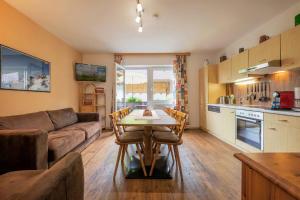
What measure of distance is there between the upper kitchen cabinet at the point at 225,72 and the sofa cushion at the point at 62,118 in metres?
3.92

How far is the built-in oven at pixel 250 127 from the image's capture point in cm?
307

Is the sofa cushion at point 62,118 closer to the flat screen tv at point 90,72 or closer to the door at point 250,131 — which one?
the flat screen tv at point 90,72

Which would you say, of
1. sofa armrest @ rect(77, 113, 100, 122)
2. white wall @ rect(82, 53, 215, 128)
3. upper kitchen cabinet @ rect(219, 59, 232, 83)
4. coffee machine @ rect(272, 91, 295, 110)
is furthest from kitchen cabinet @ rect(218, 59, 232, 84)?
sofa armrest @ rect(77, 113, 100, 122)

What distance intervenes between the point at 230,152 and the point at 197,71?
3144 millimetres

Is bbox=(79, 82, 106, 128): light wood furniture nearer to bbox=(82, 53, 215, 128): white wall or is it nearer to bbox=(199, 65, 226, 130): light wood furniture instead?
bbox=(82, 53, 215, 128): white wall

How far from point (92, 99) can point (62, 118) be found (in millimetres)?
1924

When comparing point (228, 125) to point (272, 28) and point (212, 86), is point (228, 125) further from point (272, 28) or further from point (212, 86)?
point (272, 28)

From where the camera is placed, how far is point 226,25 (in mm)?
3812

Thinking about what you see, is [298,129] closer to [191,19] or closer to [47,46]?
[191,19]

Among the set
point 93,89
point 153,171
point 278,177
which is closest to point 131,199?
point 153,171

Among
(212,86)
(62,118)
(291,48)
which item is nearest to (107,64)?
(62,118)

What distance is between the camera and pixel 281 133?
261 centimetres

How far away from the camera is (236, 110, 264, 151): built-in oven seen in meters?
3.07

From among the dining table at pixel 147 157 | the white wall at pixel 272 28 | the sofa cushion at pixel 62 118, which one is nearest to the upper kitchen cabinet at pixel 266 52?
the white wall at pixel 272 28
